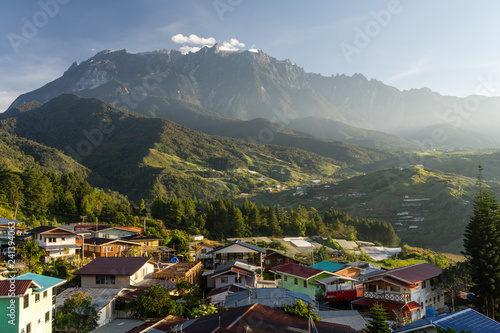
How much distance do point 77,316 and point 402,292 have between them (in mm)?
20295

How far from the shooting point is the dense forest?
57.0 meters

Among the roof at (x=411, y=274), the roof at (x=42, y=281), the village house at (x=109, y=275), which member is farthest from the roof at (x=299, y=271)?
the roof at (x=42, y=281)

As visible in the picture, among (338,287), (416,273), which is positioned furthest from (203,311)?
(416,273)

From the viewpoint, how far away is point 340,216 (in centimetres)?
7700

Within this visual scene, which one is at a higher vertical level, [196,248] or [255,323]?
[255,323]

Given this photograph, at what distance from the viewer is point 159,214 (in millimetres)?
64500

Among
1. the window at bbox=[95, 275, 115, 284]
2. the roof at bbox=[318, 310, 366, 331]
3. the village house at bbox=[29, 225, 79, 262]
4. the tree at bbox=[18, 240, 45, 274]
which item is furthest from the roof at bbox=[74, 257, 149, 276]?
the roof at bbox=[318, 310, 366, 331]

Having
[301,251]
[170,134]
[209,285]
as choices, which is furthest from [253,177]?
[209,285]

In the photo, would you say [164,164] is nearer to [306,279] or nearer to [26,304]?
[306,279]

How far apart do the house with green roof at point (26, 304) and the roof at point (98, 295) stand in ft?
15.0

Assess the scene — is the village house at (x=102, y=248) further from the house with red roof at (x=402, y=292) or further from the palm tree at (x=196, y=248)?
the house with red roof at (x=402, y=292)

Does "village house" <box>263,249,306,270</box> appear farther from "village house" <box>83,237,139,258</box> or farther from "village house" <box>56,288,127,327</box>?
"village house" <box>56,288,127,327</box>

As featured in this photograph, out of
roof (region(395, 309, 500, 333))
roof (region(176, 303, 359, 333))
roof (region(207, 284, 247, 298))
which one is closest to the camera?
roof (region(395, 309, 500, 333))

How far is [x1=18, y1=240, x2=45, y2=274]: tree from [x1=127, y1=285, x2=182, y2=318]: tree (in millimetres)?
10888
